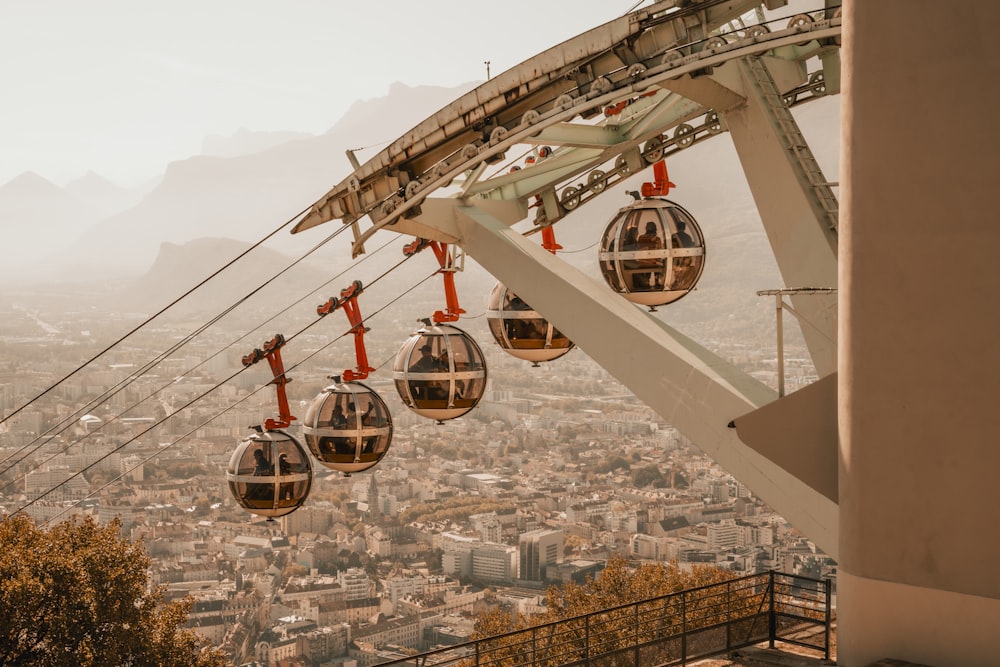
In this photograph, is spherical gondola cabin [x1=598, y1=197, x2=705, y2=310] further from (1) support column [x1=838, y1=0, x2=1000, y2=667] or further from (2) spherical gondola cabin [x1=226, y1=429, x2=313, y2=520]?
(1) support column [x1=838, y1=0, x2=1000, y2=667]

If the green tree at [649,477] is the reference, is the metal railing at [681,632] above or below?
above

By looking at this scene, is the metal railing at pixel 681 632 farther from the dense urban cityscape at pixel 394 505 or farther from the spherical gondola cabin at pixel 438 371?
the dense urban cityscape at pixel 394 505

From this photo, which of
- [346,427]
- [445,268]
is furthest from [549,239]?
[346,427]

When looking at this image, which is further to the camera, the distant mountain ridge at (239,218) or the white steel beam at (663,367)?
the distant mountain ridge at (239,218)

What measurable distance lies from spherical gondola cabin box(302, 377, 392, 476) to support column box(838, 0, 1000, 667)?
4894mm

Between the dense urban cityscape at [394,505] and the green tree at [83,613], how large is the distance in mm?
8346

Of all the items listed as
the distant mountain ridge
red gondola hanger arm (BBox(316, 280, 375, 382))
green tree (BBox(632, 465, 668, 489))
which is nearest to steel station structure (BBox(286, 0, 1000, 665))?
red gondola hanger arm (BBox(316, 280, 375, 382))

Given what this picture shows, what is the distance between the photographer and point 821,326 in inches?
307

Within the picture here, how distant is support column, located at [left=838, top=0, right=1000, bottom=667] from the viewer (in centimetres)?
452

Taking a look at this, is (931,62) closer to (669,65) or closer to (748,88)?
(669,65)

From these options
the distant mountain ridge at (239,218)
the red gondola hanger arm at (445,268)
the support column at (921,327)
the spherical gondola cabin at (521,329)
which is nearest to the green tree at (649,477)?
the distant mountain ridge at (239,218)

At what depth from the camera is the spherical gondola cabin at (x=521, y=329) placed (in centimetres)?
962

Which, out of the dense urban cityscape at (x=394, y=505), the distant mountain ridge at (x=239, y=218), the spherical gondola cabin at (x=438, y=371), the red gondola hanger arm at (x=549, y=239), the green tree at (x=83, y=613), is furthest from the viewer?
the distant mountain ridge at (x=239, y=218)

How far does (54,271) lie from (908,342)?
142 m
